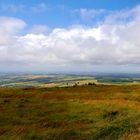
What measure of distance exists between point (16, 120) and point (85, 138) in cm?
1012

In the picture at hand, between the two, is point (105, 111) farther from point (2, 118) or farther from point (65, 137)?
point (65, 137)

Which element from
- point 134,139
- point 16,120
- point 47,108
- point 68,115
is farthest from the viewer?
point 47,108

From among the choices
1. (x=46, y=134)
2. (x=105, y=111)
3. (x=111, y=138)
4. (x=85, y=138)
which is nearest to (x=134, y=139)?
(x=111, y=138)

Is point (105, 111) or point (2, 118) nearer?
point (2, 118)

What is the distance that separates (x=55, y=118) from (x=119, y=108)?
8.03m

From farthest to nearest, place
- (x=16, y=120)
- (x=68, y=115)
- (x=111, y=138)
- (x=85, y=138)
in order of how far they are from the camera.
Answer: (x=68, y=115), (x=16, y=120), (x=85, y=138), (x=111, y=138)

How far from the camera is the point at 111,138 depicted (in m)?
15.4

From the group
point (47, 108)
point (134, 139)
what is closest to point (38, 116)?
point (47, 108)

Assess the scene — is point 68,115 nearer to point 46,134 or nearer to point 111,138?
point 46,134

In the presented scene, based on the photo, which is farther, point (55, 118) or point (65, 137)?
point (55, 118)

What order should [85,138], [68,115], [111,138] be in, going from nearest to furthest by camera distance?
[111,138] → [85,138] → [68,115]

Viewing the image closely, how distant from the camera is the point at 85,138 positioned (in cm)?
1659

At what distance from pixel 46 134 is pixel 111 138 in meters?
4.08

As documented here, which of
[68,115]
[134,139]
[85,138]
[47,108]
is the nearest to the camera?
[134,139]
